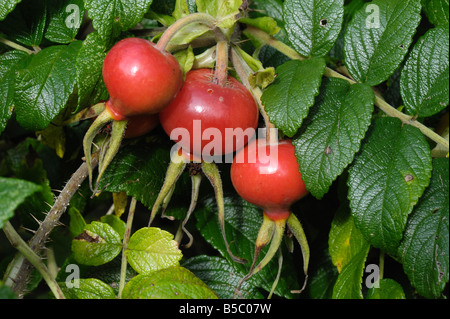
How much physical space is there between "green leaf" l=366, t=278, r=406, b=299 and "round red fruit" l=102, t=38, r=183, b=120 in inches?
27.1

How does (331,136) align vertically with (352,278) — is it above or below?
above

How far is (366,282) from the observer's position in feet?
4.41

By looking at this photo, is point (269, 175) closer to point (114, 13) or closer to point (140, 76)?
point (140, 76)

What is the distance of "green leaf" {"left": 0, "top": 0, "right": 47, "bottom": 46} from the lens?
1.34 metres

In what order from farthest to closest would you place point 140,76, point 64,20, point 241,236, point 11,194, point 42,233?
point 241,236 → point 64,20 → point 42,233 → point 140,76 → point 11,194

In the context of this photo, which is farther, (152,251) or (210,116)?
(152,251)

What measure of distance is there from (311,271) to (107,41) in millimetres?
938

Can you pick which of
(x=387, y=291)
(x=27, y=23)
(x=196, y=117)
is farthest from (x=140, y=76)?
(x=387, y=291)

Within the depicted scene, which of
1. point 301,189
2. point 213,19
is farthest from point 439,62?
point 213,19

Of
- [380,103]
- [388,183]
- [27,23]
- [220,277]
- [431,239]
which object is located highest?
[27,23]

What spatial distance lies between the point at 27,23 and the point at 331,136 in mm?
867

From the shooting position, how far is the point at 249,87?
1221mm

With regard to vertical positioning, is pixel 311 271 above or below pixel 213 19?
below
